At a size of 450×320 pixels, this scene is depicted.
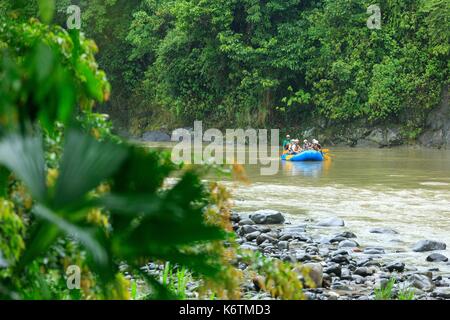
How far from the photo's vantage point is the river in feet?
27.2

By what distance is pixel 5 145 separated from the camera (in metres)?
1.27

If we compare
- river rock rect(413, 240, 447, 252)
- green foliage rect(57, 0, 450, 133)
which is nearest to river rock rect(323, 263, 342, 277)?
river rock rect(413, 240, 447, 252)

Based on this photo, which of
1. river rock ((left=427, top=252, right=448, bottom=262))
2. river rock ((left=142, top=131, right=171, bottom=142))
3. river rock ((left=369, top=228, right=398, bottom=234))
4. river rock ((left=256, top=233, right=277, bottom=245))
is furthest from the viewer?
river rock ((left=142, top=131, right=171, bottom=142))

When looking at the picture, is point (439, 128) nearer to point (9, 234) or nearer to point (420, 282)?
point (420, 282)

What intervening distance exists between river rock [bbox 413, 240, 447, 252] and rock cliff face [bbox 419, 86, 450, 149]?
1639 centimetres

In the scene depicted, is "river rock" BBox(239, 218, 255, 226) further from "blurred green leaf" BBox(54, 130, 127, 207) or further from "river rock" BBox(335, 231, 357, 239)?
"blurred green leaf" BBox(54, 130, 127, 207)

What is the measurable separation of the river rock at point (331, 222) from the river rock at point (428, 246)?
5.43ft

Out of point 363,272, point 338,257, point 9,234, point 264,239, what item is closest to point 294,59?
point 264,239

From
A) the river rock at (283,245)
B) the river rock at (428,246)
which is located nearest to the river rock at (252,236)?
the river rock at (283,245)

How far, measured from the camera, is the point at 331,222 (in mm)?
9039

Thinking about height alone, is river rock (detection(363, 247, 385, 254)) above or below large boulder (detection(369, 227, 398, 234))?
above

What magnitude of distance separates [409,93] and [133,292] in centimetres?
2150

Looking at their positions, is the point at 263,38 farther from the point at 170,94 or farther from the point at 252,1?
the point at 170,94

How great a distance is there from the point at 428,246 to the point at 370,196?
5024mm
